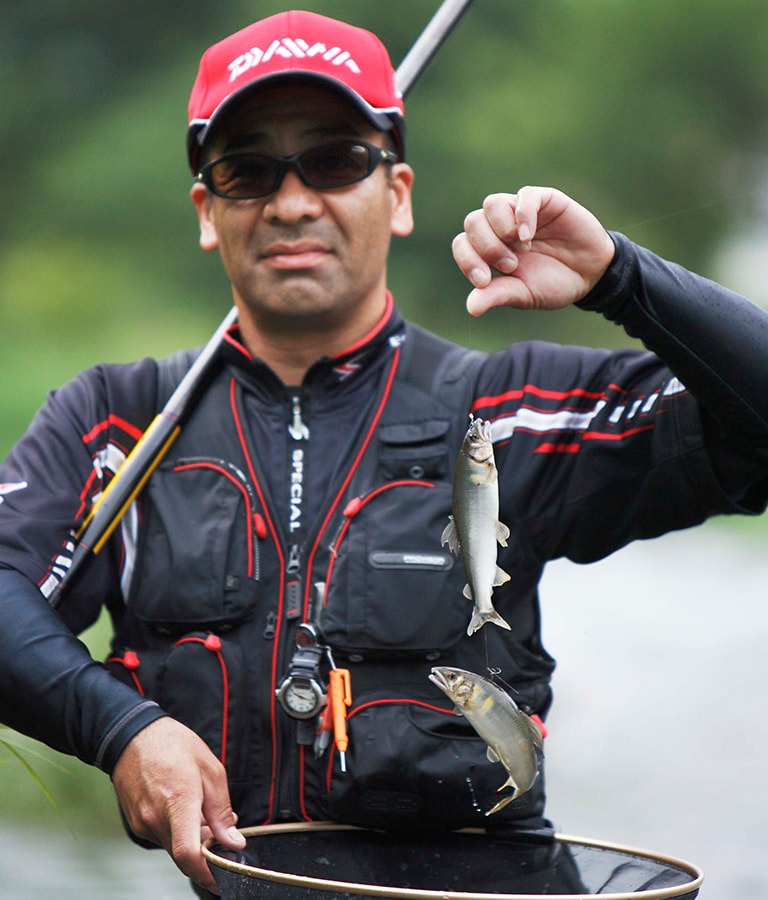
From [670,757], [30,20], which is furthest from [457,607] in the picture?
[30,20]

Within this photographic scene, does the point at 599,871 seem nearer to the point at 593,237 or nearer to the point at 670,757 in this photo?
the point at 593,237

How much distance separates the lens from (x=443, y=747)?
1.90m

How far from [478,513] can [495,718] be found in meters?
0.27

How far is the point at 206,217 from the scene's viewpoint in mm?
2354

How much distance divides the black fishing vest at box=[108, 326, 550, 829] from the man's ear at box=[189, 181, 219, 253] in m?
0.38

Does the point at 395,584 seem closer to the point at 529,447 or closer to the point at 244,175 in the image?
the point at 529,447

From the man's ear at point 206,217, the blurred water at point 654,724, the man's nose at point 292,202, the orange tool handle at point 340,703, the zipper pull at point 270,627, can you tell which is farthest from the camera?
the blurred water at point 654,724

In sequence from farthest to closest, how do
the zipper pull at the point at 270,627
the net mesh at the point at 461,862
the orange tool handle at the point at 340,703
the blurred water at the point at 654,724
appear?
1. the blurred water at the point at 654,724
2. the zipper pull at the point at 270,627
3. the orange tool handle at the point at 340,703
4. the net mesh at the point at 461,862

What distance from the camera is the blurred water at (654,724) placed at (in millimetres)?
4910

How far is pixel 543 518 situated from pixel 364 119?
698mm

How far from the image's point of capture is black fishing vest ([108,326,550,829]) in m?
1.90

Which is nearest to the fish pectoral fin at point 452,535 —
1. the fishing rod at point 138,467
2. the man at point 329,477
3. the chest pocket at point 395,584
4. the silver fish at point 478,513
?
the silver fish at point 478,513

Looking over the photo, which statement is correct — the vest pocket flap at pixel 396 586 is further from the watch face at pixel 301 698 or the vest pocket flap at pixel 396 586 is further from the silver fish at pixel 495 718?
the silver fish at pixel 495 718

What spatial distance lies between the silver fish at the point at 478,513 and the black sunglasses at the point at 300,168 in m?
0.80
